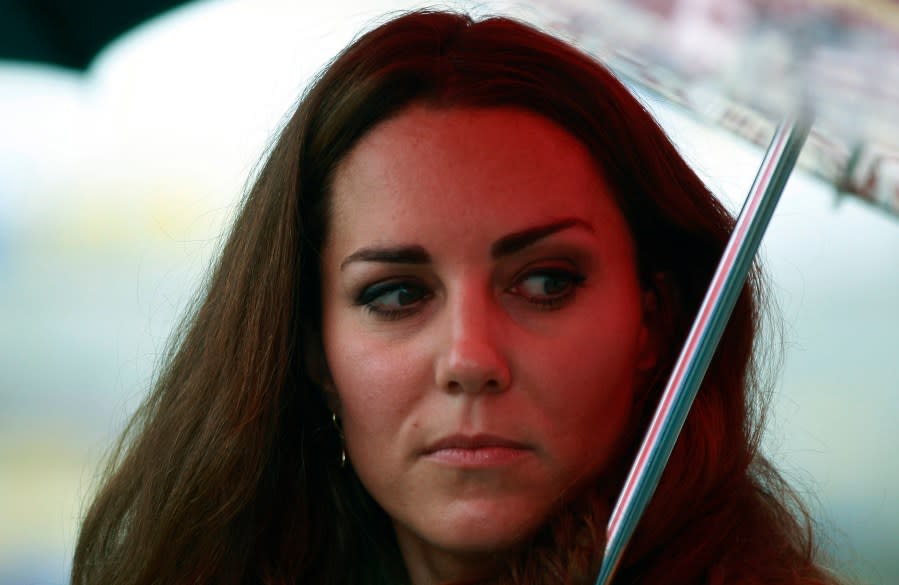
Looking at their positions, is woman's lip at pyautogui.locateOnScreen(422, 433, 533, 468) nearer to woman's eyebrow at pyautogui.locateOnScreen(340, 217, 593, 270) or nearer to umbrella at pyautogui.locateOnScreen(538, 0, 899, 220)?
woman's eyebrow at pyautogui.locateOnScreen(340, 217, 593, 270)

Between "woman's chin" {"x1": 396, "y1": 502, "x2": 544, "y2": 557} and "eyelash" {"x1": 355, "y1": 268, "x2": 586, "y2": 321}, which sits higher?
"eyelash" {"x1": 355, "y1": 268, "x2": 586, "y2": 321}

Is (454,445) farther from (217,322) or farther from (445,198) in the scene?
(217,322)

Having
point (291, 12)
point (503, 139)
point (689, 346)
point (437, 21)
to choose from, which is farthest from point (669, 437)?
point (291, 12)

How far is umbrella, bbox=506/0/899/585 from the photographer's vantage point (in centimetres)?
70

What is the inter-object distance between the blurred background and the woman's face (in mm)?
190

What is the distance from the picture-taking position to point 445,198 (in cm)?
146

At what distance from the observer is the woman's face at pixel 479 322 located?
140 centimetres

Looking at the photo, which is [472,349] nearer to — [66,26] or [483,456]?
[483,456]

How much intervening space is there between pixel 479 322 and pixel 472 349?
0.14 feet

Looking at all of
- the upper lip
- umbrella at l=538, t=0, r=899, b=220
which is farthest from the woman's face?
umbrella at l=538, t=0, r=899, b=220

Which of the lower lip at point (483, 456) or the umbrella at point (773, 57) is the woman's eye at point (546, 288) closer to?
the lower lip at point (483, 456)

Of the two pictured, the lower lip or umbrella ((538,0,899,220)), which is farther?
the lower lip

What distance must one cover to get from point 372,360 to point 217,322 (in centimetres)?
36

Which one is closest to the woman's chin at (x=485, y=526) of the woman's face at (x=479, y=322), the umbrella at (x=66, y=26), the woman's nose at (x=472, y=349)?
the woman's face at (x=479, y=322)
